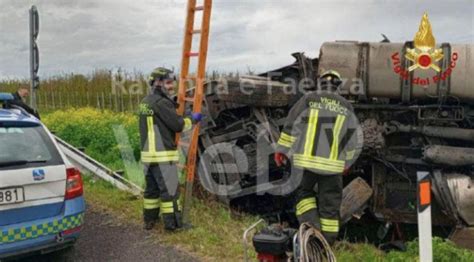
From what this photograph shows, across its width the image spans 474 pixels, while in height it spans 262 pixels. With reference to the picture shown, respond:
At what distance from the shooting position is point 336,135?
4941 millimetres

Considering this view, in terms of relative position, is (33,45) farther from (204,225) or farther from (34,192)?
(34,192)

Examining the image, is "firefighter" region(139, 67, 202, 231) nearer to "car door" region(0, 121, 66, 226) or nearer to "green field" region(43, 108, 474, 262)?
"green field" region(43, 108, 474, 262)

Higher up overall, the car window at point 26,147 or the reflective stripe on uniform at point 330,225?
the car window at point 26,147

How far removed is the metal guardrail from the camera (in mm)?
7639

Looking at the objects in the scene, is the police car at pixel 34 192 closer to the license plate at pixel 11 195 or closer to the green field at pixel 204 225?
the license plate at pixel 11 195

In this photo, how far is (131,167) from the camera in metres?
9.09

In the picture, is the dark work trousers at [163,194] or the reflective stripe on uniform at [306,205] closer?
the reflective stripe on uniform at [306,205]

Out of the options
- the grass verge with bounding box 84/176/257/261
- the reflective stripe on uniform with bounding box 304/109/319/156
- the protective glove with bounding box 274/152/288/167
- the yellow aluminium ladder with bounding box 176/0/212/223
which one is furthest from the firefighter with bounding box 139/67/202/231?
the reflective stripe on uniform with bounding box 304/109/319/156

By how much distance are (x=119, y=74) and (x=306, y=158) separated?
1843 cm

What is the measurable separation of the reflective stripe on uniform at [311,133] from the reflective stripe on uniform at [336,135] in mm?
198

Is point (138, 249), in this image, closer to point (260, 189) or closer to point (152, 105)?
point (152, 105)

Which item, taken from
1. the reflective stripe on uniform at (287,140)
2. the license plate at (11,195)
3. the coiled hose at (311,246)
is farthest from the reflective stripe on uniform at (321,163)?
the license plate at (11,195)

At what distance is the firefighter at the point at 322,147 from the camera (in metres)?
4.91

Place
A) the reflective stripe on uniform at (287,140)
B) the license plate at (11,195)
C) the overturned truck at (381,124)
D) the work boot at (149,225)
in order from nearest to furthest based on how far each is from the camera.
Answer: the license plate at (11,195), the reflective stripe on uniform at (287,140), the work boot at (149,225), the overturned truck at (381,124)
